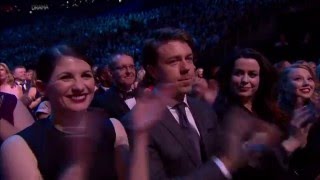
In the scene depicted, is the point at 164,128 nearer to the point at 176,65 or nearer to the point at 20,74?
the point at 176,65

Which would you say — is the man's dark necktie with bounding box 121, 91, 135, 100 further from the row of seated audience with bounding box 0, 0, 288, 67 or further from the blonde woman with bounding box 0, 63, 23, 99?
the row of seated audience with bounding box 0, 0, 288, 67

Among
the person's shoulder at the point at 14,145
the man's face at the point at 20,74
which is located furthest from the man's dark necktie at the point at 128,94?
the man's face at the point at 20,74

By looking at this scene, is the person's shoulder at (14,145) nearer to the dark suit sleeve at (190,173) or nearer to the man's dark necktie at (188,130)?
the dark suit sleeve at (190,173)

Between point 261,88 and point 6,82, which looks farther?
point 6,82

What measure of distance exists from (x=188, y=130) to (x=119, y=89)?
2.00m

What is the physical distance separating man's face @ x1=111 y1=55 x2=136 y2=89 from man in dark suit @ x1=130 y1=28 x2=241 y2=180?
178 cm

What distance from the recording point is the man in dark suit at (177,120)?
7.13ft

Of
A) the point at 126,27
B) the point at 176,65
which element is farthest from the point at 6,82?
the point at 126,27

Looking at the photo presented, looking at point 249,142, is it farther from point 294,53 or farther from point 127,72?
point 294,53

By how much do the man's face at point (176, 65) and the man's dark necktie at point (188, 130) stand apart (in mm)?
64

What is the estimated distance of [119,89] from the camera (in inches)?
167

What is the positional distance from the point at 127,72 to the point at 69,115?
95.2 inches

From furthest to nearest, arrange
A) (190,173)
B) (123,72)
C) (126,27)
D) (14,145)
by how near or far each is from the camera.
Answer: (126,27) < (123,72) < (190,173) < (14,145)

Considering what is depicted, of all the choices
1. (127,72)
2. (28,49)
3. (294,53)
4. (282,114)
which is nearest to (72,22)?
(28,49)
